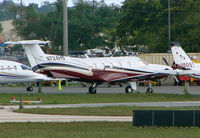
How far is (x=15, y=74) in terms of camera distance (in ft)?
147

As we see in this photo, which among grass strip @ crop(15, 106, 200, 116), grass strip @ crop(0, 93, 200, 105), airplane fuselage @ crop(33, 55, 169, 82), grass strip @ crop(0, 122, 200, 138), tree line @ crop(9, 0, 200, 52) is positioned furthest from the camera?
tree line @ crop(9, 0, 200, 52)

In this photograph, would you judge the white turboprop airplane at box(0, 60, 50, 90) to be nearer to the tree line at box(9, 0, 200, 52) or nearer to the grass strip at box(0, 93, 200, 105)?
the grass strip at box(0, 93, 200, 105)

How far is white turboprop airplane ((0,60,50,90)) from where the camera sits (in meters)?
44.2

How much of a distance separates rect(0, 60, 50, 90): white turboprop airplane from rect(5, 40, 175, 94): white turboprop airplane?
2835 mm

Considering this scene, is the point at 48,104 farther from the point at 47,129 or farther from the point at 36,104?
the point at 47,129

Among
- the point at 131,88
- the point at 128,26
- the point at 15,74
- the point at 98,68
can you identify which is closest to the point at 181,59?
the point at 131,88

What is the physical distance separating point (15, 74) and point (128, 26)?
34060mm

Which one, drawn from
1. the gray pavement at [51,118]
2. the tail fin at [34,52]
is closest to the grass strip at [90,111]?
the gray pavement at [51,118]

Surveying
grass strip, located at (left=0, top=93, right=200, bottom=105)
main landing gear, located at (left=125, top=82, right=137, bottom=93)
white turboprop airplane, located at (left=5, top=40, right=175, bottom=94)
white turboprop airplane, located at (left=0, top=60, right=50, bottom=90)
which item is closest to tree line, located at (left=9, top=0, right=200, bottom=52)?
white turboprop airplane, located at (left=5, top=40, right=175, bottom=94)

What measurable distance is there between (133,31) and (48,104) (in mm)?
43725

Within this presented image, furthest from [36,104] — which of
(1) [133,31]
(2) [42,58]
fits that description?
(1) [133,31]

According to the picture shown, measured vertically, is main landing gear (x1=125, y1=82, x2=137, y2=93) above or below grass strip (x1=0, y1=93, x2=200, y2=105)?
above

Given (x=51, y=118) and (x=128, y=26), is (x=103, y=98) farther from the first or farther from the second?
(x=128, y=26)

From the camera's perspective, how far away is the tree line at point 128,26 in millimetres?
67688
